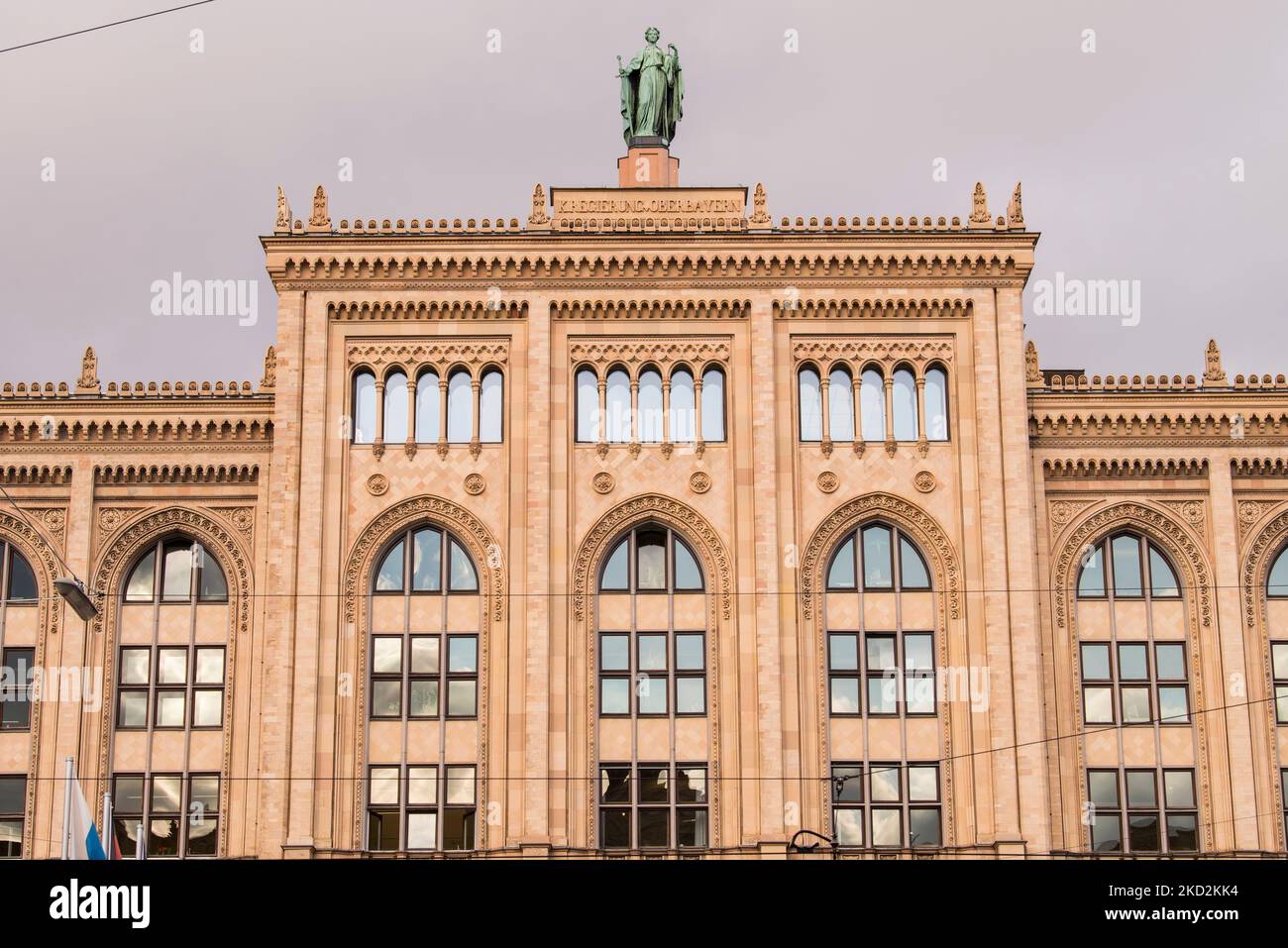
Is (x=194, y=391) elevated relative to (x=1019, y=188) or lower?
lower

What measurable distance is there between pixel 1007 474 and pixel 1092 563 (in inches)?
133

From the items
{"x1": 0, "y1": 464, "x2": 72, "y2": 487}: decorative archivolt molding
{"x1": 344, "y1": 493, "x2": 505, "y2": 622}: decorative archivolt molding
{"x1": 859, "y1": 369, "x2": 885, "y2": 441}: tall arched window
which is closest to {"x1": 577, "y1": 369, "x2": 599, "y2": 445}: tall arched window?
{"x1": 344, "y1": 493, "x2": 505, "y2": 622}: decorative archivolt molding

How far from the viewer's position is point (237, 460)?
1789 inches

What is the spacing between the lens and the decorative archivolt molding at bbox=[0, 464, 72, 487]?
45.5 metres

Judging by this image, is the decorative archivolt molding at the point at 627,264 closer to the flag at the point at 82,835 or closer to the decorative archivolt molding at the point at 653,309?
the decorative archivolt molding at the point at 653,309

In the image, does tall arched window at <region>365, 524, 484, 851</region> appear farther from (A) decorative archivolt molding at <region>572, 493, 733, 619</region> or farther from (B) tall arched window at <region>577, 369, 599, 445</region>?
(B) tall arched window at <region>577, 369, 599, 445</region>

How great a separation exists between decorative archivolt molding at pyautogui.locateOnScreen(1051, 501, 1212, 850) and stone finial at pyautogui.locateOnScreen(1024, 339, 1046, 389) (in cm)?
352

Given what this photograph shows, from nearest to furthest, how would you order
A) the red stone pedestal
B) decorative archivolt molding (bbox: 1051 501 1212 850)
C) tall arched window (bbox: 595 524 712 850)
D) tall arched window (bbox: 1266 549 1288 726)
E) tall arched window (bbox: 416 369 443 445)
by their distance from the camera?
1. tall arched window (bbox: 595 524 712 850)
2. decorative archivolt molding (bbox: 1051 501 1212 850)
3. tall arched window (bbox: 1266 549 1288 726)
4. tall arched window (bbox: 416 369 443 445)
5. the red stone pedestal

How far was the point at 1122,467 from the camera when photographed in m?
45.3

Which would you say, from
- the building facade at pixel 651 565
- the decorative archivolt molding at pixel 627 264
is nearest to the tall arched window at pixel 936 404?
the building facade at pixel 651 565

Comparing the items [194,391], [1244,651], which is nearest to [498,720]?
[194,391]
